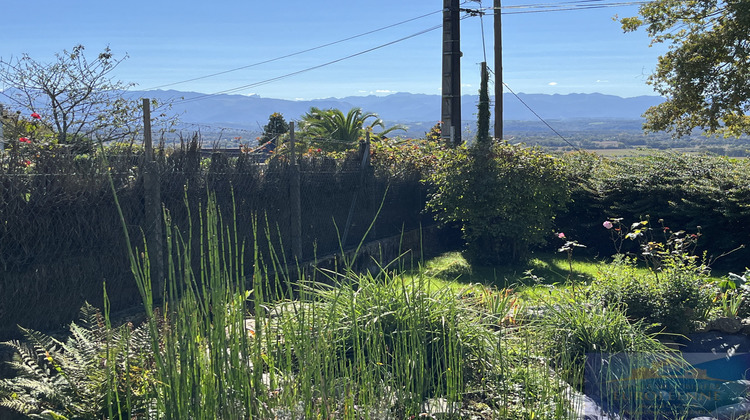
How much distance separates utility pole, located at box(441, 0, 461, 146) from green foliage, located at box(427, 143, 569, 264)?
11.4 ft

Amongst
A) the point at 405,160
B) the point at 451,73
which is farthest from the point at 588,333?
the point at 451,73

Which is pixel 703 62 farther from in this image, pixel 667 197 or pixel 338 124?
pixel 338 124

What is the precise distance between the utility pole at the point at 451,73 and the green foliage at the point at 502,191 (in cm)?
348

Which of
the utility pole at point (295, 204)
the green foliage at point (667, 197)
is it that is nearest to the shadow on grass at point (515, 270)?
the green foliage at point (667, 197)

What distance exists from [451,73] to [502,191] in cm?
481

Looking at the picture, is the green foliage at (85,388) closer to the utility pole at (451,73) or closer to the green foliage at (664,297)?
the green foliage at (664,297)

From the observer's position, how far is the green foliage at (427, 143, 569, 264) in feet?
35.8

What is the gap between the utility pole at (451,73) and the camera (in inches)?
570

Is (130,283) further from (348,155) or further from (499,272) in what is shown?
(499,272)

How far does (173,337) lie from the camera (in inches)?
97.7

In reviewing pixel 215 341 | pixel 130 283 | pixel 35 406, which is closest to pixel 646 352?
pixel 215 341

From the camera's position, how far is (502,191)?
10820mm

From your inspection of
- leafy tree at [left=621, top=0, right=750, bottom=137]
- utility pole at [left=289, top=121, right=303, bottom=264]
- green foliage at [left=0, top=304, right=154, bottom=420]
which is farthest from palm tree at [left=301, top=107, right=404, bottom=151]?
green foliage at [left=0, top=304, right=154, bottom=420]

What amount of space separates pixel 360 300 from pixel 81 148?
294 cm
